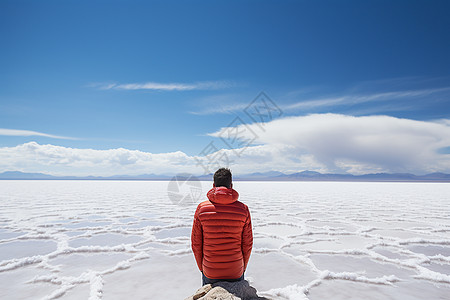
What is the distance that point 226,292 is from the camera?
5.51 ft

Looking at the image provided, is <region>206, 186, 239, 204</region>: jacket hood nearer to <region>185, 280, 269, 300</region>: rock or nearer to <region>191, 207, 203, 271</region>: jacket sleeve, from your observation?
<region>191, 207, 203, 271</region>: jacket sleeve

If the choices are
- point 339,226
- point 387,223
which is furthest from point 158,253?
point 387,223

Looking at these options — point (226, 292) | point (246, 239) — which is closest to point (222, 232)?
point (246, 239)

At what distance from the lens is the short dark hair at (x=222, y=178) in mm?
1922

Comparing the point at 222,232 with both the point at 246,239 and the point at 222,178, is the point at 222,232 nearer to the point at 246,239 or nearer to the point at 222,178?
the point at 246,239

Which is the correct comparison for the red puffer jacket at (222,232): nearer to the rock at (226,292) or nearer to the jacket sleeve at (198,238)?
the jacket sleeve at (198,238)

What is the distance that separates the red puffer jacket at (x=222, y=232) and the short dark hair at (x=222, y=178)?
0.08m

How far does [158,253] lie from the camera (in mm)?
3760

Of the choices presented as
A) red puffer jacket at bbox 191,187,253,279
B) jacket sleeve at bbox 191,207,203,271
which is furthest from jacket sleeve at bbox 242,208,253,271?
jacket sleeve at bbox 191,207,203,271

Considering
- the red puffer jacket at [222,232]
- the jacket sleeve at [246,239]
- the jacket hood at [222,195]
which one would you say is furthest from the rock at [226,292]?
the jacket hood at [222,195]

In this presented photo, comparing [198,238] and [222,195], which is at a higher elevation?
[222,195]

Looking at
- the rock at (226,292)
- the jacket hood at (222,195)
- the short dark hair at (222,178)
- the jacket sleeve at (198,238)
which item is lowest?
the rock at (226,292)

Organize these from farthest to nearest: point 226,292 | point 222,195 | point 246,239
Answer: point 246,239
point 222,195
point 226,292

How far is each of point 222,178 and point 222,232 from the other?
1.33ft
